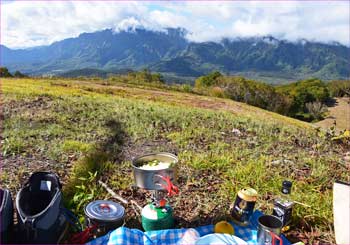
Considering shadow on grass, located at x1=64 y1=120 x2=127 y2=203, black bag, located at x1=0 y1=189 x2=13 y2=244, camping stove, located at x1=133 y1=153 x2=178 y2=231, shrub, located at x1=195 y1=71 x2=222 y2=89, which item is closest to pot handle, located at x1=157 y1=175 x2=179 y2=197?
camping stove, located at x1=133 y1=153 x2=178 y2=231

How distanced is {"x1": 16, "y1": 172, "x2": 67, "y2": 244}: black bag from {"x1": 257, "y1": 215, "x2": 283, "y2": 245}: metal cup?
60.5 inches

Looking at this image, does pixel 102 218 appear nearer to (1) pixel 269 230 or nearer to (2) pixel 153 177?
(2) pixel 153 177

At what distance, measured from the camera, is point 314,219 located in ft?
9.94

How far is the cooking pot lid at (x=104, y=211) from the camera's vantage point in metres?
2.53

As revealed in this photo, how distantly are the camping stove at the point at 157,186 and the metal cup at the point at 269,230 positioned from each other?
0.74m

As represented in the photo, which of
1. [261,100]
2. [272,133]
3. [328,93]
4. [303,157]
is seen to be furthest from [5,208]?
[328,93]

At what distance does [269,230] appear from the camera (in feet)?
7.84

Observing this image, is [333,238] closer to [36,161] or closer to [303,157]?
[303,157]

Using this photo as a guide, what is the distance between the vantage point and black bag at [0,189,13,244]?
7.06 ft

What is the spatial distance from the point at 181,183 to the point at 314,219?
4.93 feet

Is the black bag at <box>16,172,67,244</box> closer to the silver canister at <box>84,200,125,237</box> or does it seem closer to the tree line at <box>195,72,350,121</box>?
the silver canister at <box>84,200,125,237</box>

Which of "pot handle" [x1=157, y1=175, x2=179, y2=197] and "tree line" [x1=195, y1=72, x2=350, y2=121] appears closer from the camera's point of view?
"pot handle" [x1=157, y1=175, x2=179, y2=197]

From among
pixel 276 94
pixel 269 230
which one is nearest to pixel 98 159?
pixel 269 230

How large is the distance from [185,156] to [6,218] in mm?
2869
